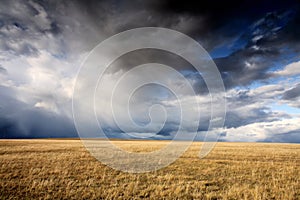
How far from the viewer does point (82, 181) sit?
10.7m

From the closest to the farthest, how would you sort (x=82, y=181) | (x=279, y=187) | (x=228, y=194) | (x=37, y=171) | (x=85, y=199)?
(x=85, y=199) < (x=228, y=194) < (x=279, y=187) < (x=82, y=181) < (x=37, y=171)

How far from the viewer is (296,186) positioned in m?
10.4

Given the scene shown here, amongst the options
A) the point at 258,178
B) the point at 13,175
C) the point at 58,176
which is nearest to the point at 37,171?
the point at 13,175

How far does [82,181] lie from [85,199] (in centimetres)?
297

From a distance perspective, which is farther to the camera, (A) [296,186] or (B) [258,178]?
(B) [258,178]

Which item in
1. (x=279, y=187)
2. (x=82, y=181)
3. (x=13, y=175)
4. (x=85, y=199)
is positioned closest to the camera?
(x=85, y=199)

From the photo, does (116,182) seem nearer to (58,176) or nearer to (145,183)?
(145,183)

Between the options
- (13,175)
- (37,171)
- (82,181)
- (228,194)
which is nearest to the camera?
(228,194)

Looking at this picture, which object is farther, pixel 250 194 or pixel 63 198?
pixel 250 194

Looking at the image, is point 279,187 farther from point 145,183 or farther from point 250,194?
point 145,183

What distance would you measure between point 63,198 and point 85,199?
38.4 inches

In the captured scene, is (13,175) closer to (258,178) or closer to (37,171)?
(37,171)

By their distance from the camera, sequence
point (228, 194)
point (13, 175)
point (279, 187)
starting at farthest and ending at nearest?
point (13, 175) → point (279, 187) → point (228, 194)

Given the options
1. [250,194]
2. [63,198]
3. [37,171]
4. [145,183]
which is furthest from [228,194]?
[37,171]
